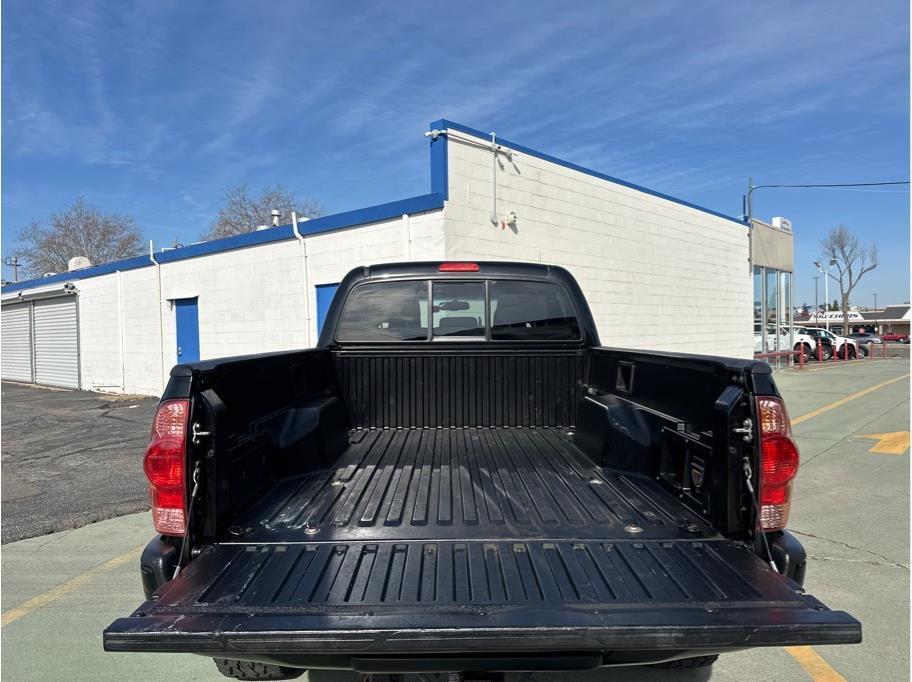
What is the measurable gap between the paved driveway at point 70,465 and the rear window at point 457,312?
3.85 m

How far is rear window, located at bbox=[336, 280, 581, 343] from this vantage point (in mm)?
4309

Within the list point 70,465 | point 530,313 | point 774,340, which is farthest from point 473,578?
point 774,340

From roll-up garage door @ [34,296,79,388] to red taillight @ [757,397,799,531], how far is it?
925 inches

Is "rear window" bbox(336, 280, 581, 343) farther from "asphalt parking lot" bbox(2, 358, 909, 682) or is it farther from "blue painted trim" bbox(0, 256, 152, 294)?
"blue painted trim" bbox(0, 256, 152, 294)

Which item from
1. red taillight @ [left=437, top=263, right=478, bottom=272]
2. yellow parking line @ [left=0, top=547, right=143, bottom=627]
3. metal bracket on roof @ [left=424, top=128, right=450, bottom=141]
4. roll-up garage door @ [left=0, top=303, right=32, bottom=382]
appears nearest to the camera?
yellow parking line @ [left=0, top=547, right=143, bottom=627]

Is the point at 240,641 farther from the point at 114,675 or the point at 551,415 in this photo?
the point at 551,415

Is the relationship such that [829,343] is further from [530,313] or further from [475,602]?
[475,602]

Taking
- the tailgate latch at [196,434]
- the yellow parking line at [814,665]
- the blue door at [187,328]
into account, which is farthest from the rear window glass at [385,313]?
the blue door at [187,328]

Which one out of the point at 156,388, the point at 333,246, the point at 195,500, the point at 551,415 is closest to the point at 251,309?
the point at 333,246

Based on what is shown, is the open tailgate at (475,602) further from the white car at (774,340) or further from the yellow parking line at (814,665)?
the white car at (774,340)

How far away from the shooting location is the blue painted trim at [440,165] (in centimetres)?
973

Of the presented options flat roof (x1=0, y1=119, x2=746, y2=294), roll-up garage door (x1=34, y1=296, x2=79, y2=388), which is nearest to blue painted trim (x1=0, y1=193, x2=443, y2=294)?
flat roof (x1=0, y1=119, x2=746, y2=294)

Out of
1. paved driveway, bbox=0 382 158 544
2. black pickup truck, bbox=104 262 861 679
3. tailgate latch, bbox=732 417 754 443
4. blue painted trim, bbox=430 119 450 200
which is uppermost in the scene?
blue painted trim, bbox=430 119 450 200

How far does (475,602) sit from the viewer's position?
74.4 inches
